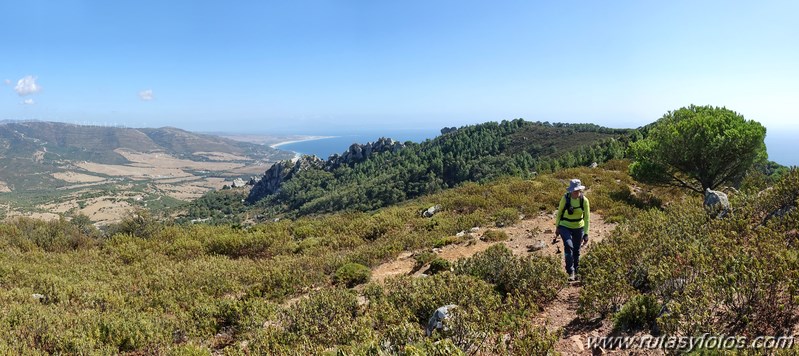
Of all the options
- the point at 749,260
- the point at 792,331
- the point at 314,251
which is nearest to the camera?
the point at 792,331

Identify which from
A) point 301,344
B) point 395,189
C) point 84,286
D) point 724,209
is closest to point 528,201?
point 724,209

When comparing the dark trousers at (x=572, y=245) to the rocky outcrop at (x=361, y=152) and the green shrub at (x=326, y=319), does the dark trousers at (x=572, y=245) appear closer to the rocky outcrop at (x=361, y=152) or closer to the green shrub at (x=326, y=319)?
the green shrub at (x=326, y=319)

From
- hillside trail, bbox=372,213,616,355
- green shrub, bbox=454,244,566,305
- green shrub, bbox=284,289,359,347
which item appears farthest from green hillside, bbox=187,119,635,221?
green shrub, bbox=284,289,359,347

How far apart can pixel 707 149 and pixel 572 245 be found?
13.1m

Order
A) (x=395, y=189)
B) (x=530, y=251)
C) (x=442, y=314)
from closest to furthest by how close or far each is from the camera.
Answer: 1. (x=442, y=314)
2. (x=530, y=251)
3. (x=395, y=189)

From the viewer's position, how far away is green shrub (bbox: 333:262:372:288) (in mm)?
10777

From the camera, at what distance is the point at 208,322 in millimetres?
7309

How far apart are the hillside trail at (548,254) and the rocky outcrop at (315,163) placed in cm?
12209

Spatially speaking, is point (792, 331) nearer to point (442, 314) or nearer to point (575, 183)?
point (442, 314)

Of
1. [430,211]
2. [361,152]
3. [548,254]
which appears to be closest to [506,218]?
[430,211]

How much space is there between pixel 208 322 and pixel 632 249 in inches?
337

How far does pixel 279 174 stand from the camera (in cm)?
15138

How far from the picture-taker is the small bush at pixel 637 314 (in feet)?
17.8

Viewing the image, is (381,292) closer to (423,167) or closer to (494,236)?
(494,236)
